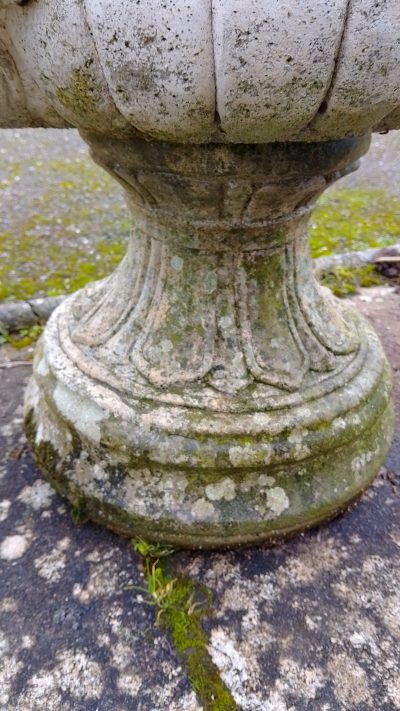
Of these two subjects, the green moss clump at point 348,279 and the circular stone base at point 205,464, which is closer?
the circular stone base at point 205,464


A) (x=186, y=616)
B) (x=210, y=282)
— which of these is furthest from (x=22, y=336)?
(x=186, y=616)

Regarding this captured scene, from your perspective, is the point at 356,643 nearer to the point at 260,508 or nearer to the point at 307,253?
the point at 260,508

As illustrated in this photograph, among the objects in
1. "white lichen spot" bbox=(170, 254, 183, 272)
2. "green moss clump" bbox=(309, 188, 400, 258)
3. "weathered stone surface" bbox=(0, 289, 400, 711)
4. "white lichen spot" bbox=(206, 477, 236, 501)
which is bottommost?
"weathered stone surface" bbox=(0, 289, 400, 711)

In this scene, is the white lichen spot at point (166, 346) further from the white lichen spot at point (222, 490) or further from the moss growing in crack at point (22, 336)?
the moss growing in crack at point (22, 336)

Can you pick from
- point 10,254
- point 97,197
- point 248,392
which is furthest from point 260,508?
point 97,197

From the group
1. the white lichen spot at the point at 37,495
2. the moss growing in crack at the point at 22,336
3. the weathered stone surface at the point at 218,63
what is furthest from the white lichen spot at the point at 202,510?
the moss growing in crack at the point at 22,336

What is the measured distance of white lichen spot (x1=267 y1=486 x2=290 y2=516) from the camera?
128 centimetres

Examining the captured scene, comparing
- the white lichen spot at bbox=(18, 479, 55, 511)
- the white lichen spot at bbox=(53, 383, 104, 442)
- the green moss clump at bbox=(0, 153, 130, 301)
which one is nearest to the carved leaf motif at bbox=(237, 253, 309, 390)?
the white lichen spot at bbox=(53, 383, 104, 442)

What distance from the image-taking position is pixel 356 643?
3.81ft

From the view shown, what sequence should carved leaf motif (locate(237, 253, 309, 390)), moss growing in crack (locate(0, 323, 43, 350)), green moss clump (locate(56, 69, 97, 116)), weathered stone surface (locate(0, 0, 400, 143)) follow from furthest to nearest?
moss growing in crack (locate(0, 323, 43, 350)) < carved leaf motif (locate(237, 253, 309, 390)) < green moss clump (locate(56, 69, 97, 116)) < weathered stone surface (locate(0, 0, 400, 143))

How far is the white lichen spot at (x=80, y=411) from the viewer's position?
1301mm

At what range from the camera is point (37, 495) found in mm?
1453

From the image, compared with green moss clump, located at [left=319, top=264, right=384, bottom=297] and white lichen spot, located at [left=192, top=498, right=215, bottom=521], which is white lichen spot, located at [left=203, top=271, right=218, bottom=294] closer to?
white lichen spot, located at [left=192, top=498, right=215, bottom=521]

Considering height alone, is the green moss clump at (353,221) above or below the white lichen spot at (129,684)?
above
